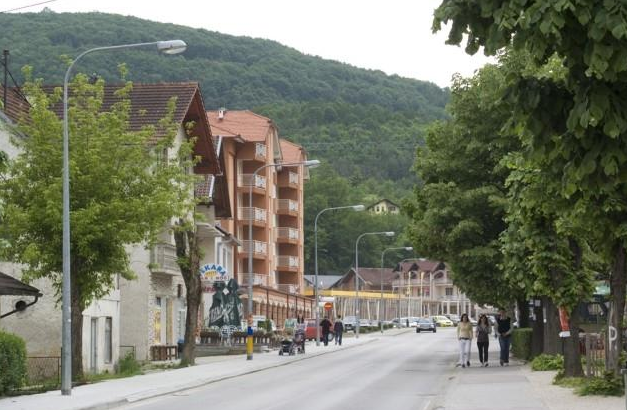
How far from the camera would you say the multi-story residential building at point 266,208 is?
9019 cm

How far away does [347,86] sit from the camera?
160m

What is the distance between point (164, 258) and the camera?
48.0 meters

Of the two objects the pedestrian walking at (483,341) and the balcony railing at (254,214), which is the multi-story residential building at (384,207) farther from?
the pedestrian walking at (483,341)

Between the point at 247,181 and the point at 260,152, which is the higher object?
the point at 260,152

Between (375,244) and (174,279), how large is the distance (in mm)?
122403

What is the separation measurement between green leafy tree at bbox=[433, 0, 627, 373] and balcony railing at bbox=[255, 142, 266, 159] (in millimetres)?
80783

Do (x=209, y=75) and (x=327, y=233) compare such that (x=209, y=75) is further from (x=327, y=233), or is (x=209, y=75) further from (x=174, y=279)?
(x=174, y=279)

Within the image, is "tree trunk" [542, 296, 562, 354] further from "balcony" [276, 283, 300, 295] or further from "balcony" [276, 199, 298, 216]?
"balcony" [276, 199, 298, 216]

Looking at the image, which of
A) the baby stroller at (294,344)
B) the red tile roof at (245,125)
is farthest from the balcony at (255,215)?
the baby stroller at (294,344)

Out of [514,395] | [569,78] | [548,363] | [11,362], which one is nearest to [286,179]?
[548,363]

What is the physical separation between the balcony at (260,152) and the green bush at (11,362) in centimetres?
6542

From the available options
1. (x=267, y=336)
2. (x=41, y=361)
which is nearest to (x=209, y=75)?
(x=267, y=336)

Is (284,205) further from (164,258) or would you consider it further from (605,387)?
(605,387)

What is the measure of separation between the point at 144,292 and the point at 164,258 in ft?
5.26
